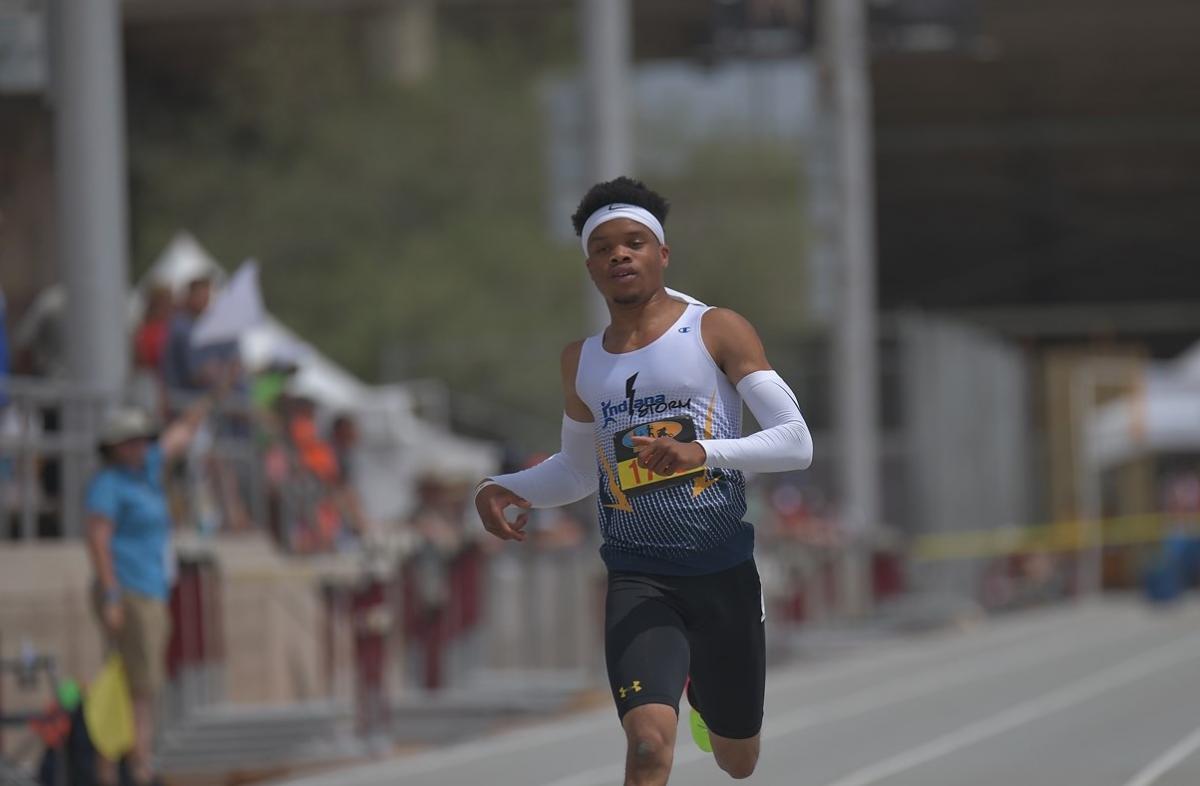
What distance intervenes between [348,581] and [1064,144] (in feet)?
159

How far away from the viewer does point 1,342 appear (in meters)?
14.0

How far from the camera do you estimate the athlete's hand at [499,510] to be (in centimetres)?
836

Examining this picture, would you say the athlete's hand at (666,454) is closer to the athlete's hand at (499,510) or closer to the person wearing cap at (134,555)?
the athlete's hand at (499,510)

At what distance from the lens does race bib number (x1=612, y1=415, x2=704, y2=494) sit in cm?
810

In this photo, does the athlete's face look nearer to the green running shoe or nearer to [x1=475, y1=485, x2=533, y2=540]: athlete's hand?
[x1=475, y1=485, x2=533, y2=540]: athlete's hand

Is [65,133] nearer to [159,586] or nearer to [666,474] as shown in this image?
[159,586]

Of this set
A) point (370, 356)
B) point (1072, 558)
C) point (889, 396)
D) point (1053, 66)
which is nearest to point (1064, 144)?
point (1053, 66)

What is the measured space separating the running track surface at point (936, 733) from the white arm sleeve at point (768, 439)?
13.3 feet

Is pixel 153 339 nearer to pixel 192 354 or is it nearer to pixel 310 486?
pixel 192 354

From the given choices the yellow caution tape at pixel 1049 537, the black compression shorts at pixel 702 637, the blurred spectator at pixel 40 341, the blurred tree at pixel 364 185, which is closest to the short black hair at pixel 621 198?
the black compression shorts at pixel 702 637

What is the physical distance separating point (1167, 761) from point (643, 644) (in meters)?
Answer: 5.17

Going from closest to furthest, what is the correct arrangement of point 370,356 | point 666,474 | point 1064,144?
point 666,474 < point 370,356 < point 1064,144

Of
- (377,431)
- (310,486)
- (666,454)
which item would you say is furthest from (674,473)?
(377,431)

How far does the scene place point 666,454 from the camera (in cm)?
755
